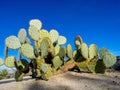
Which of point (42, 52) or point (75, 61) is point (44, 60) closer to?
point (42, 52)

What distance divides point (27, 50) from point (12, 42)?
16.8 inches

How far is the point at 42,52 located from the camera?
6355 mm

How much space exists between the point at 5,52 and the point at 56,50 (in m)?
1.10

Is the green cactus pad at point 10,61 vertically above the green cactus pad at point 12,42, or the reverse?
the green cactus pad at point 12,42

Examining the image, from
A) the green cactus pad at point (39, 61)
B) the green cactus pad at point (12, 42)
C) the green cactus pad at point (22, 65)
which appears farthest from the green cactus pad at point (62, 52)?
the green cactus pad at point (12, 42)

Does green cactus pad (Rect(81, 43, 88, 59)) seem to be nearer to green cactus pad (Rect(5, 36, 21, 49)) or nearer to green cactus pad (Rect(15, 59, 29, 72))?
green cactus pad (Rect(15, 59, 29, 72))

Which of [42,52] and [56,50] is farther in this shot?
[56,50]

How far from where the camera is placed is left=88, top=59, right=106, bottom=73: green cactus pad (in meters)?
6.63

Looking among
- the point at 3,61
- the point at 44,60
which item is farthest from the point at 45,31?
the point at 3,61

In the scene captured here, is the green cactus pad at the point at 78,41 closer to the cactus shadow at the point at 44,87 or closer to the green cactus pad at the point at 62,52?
the green cactus pad at the point at 62,52

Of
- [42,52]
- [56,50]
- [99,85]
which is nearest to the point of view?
[99,85]

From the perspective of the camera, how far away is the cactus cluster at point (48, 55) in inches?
247

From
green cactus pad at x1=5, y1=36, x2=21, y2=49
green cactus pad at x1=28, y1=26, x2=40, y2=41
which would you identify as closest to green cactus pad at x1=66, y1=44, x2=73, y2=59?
green cactus pad at x1=28, y1=26, x2=40, y2=41

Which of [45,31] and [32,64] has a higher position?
[45,31]
